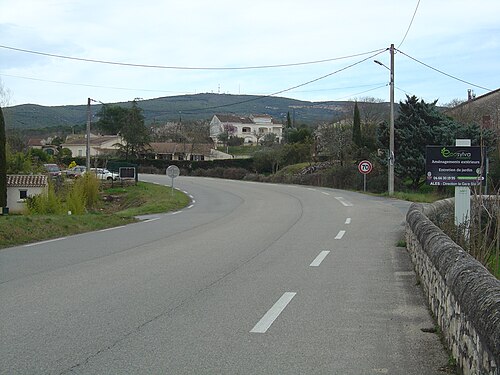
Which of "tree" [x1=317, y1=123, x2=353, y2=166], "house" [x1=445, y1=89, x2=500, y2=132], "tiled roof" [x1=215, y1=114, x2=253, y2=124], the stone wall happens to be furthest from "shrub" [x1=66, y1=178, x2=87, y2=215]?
"tiled roof" [x1=215, y1=114, x2=253, y2=124]

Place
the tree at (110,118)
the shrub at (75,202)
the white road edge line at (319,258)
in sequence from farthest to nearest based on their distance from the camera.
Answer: the tree at (110,118)
the shrub at (75,202)
the white road edge line at (319,258)

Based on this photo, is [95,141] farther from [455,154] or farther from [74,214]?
[455,154]

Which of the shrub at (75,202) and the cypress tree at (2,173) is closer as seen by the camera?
the cypress tree at (2,173)

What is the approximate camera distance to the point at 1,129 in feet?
99.0

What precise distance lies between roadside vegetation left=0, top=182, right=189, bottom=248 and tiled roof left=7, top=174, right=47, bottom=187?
161 inches

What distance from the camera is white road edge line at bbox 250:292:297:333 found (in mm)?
6852

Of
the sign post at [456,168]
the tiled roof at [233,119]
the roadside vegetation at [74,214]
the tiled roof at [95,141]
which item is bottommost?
the roadside vegetation at [74,214]

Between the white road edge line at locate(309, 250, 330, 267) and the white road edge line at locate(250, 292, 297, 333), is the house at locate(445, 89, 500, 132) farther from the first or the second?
the white road edge line at locate(250, 292, 297, 333)

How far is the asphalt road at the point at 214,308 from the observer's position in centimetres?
567

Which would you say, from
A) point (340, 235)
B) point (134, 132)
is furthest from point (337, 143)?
point (340, 235)

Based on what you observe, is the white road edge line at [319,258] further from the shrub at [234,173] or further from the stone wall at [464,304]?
the shrub at [234,173]

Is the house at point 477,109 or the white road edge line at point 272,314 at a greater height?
the house at point 477,109

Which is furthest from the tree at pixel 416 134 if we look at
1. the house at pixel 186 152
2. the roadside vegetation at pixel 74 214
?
the house at pixel 186 152

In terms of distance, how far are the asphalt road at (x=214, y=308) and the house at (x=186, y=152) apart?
84.8 metres
